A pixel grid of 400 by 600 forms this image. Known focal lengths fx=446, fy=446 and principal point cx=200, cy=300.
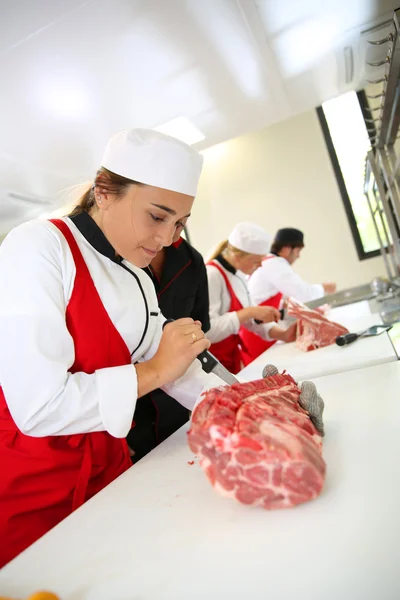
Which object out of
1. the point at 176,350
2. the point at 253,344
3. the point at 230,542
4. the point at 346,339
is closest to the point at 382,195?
the point at 253,344

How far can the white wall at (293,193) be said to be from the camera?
5.64m

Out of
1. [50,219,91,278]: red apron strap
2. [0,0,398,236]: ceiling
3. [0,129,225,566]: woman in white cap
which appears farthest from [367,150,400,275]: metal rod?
[50,219,91,278]: red apron strap

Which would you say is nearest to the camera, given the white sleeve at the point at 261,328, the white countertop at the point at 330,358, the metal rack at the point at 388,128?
the white countertop at the point at 330,358

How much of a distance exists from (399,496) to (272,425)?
243 millimetres

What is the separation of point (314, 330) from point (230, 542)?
65.3 inches

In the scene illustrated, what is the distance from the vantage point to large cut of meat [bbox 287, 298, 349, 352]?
2.22 meters

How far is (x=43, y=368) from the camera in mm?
935

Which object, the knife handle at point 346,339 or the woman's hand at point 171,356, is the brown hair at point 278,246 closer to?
the knife handle at point 346,339

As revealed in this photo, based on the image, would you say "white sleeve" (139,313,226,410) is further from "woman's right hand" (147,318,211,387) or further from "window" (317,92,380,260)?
"window" (317,92,380,260)

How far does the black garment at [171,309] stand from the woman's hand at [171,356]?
0.56 meters

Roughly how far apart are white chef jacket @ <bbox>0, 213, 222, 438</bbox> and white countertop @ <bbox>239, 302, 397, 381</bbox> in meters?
0.89

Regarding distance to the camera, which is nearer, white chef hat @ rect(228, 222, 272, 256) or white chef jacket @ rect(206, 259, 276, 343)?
white chef jacket @ rect(206, 259, 276, 343)

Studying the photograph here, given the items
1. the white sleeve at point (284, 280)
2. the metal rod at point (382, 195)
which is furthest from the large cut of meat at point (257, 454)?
the white sleeve at point (284, 280)

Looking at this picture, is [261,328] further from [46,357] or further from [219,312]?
[46,357]
